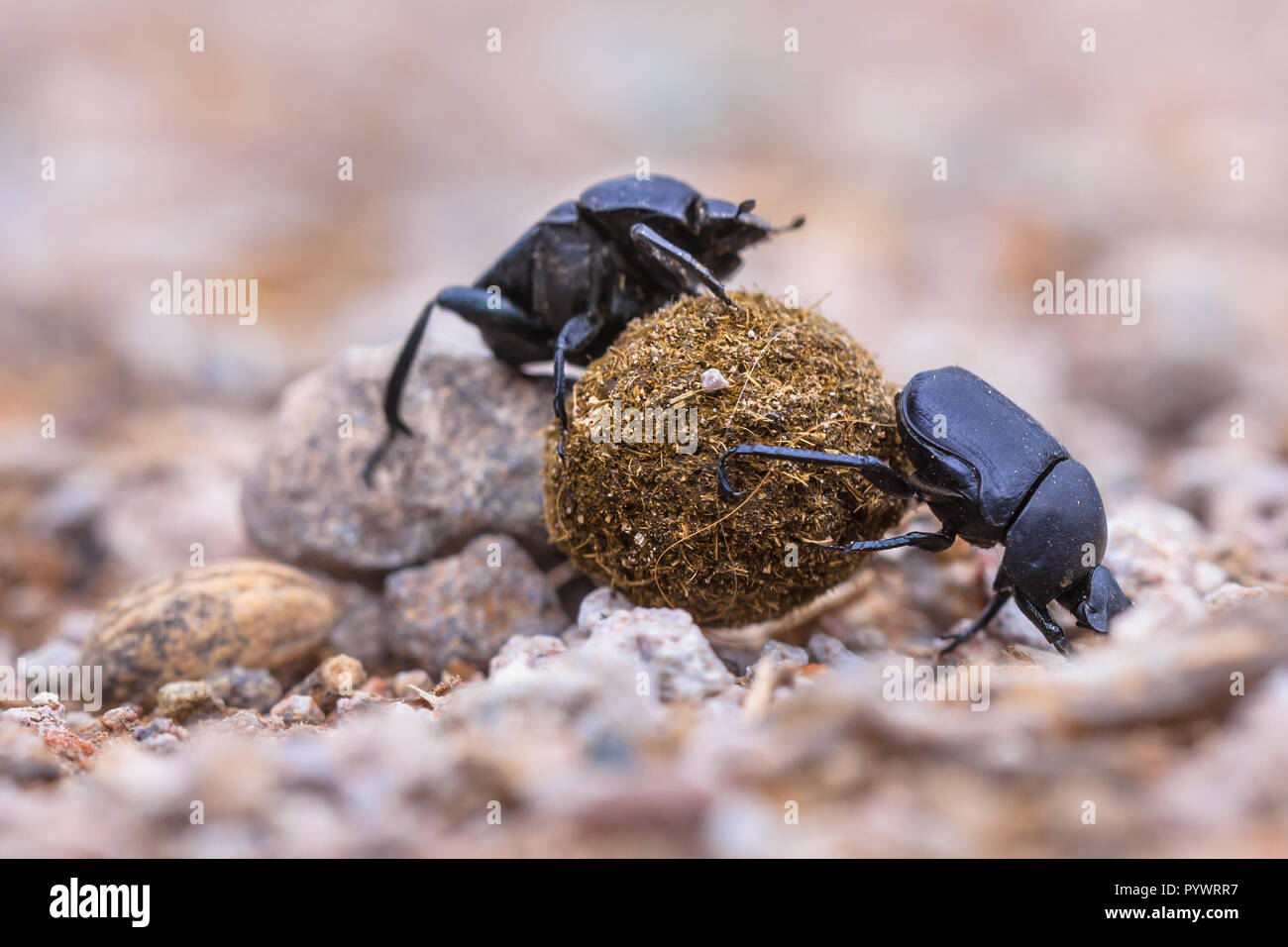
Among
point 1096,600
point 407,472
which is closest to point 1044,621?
point 1096,600

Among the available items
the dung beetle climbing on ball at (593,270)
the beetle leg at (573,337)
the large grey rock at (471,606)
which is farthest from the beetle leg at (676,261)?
the large grey rock at (471,606)

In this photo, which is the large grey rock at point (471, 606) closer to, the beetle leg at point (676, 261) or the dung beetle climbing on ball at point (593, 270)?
the dung beetle climbing on ball at point (593, 270)

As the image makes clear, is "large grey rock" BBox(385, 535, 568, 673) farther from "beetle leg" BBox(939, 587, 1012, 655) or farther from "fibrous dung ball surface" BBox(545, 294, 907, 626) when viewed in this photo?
"beetle leg" BBox(939, 587, 1012, 655)

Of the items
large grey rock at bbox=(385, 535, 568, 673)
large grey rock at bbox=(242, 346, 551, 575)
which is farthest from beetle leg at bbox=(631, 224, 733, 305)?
large grey rock at bbox=(385, 535, 568, 673)
